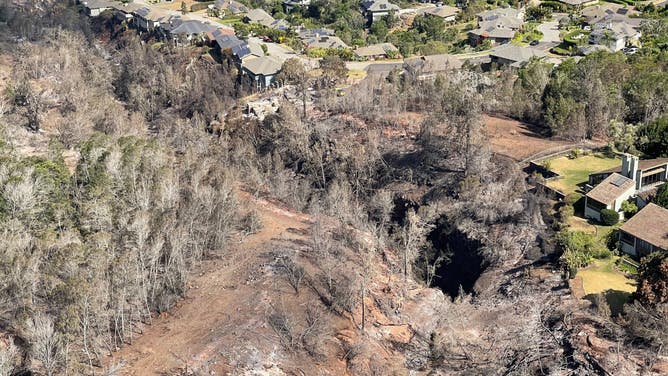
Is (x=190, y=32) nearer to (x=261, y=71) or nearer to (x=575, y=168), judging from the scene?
(x=261, y=71)

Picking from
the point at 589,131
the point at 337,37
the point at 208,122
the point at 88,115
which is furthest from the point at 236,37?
the point at 589,131

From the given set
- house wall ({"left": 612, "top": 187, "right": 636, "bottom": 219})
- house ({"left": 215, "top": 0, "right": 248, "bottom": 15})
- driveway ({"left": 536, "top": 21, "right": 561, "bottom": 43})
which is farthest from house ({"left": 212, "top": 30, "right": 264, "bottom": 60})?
house wall ({"left": 612, "top": 187, "right": 636, "bottom": 219})

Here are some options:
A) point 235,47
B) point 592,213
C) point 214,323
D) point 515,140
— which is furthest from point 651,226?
point 235,47

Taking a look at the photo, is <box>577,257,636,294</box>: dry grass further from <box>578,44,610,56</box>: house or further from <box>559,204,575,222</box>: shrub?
<box>578,44,610,56</box>: house

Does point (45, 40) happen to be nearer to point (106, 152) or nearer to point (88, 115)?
point (88, 115)

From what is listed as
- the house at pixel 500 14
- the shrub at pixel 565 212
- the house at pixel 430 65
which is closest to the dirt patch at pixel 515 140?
the shrub at pixel 565 212

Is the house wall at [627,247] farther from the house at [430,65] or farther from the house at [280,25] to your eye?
the house at [280,25]
